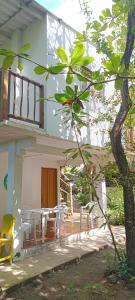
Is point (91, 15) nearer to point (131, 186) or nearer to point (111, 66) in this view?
point (131, 186)

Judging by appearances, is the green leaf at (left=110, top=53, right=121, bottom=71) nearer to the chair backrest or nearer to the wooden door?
the chair backrest

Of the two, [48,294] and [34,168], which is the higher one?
[34,168]

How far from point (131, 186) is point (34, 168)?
20.0 feet

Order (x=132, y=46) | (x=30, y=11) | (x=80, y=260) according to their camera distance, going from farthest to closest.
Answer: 1. (x=30, y=11)
2. (x=80, y=260)
3. (x=132, y=46)

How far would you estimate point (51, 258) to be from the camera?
23.8 ft

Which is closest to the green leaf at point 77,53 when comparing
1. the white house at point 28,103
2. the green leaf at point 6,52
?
the green leaf at point 6,52

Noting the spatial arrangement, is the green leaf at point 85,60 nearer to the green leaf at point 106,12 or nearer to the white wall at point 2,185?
the green leaf at point 106,12

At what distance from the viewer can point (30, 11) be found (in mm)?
7973

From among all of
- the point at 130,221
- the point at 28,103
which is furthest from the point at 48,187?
A: the point at 130,221

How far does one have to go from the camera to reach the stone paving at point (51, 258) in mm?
5758

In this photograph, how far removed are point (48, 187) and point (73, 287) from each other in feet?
23.3

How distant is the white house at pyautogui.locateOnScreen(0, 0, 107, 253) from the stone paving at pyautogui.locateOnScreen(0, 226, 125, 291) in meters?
0.66

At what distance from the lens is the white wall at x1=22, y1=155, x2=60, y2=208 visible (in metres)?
10.8

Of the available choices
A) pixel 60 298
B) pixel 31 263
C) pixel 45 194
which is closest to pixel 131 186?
pixel 60 298
